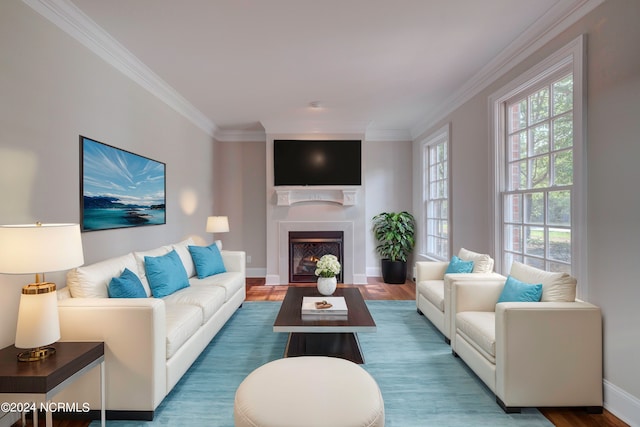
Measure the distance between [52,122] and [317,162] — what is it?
3.81 m

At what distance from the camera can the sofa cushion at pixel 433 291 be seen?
3.31 metres

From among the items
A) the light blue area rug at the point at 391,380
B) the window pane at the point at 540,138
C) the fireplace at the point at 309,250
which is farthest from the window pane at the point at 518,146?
the fireplace at the point at 309,250

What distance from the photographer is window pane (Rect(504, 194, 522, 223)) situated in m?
3.20

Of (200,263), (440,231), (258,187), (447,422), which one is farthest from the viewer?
(258,187)

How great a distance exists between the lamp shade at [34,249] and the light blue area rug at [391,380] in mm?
1057

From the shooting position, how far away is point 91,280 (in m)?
2.30

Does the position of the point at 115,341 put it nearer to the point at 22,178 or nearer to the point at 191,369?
the point at 191,369

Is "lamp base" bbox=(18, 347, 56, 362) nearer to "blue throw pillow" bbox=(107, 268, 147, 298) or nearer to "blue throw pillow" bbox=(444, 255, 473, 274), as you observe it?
"blue throw pillow" bbox=(107, 268, 147, 298)

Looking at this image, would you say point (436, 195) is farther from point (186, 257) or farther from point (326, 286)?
point (186, 257)

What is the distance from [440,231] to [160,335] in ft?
14.3

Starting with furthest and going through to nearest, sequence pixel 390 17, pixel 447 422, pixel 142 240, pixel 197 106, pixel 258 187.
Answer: pixel 258 187 < pixel 197 106 < pixel 142 240 < pixel 390 17 < pixel 447 422

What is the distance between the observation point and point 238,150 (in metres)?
6.28

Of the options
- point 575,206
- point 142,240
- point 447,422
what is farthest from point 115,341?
point 575,206

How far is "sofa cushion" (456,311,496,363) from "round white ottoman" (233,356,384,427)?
1048 mm
